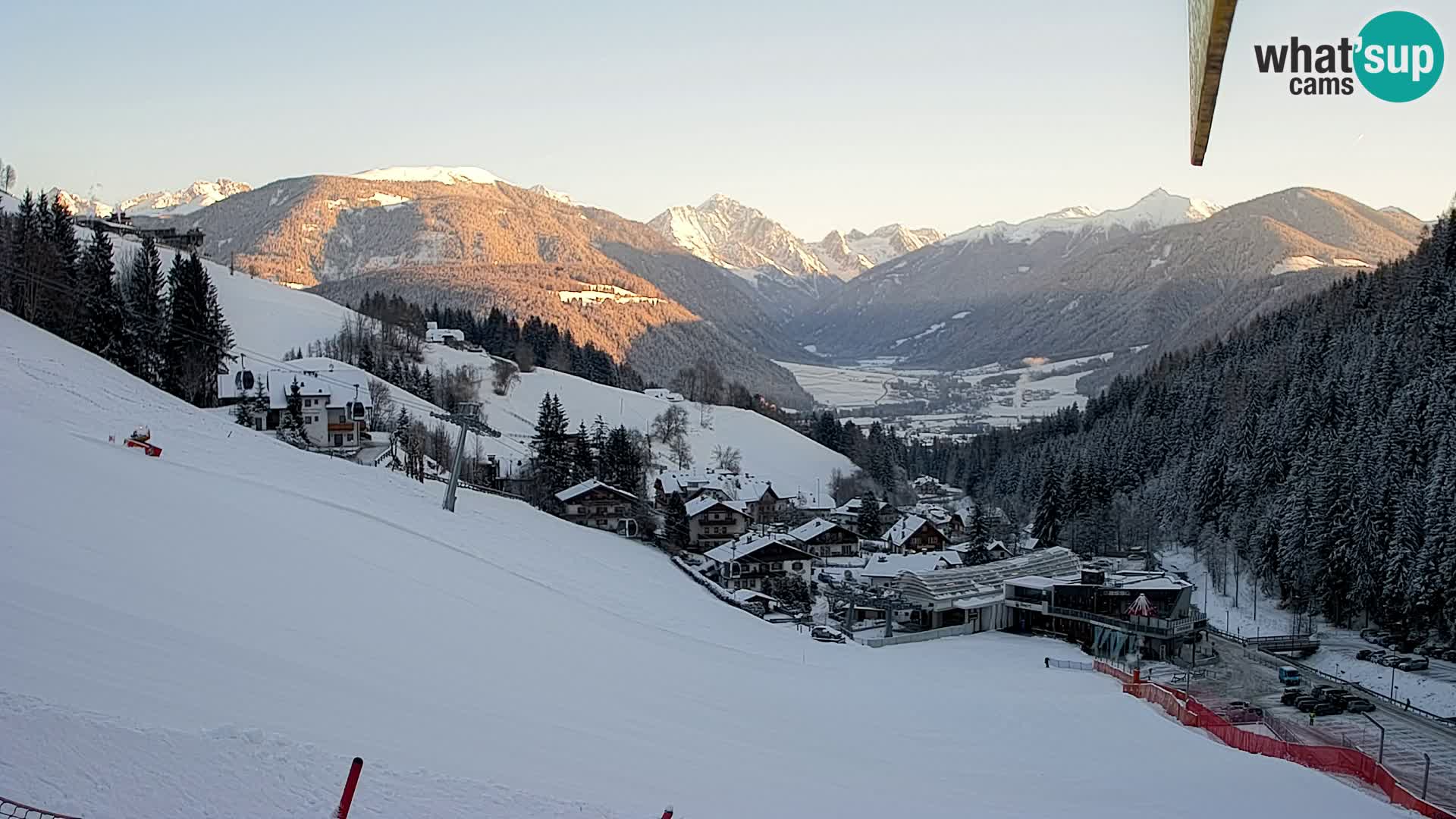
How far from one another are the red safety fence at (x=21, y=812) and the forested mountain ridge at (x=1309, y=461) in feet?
128

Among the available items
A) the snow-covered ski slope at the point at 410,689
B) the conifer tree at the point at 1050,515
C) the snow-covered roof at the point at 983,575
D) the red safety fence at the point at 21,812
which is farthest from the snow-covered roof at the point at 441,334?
the red safety fence at the point at 21,812

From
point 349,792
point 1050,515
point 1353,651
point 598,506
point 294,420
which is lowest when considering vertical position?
point 1353,651

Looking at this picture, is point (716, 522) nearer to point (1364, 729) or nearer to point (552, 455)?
point (552, 455)

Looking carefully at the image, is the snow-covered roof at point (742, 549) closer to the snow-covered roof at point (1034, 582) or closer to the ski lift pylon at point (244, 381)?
the snow-covered roof at point (1034, 582)

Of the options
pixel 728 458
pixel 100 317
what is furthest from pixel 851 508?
pixel 100 317

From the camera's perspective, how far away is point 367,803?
7926 mm

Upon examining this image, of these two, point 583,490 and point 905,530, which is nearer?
point 583,490

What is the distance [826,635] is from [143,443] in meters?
21.0

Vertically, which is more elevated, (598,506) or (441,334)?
(441,334)

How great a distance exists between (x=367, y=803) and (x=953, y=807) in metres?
7.05

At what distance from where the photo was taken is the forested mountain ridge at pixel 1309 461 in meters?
37.3

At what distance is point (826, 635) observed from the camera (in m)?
33.3

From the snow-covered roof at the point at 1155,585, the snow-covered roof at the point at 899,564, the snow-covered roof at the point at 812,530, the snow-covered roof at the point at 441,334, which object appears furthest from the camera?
the snow-covered roof at the point at 441,334

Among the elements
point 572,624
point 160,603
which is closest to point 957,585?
point 572,624
